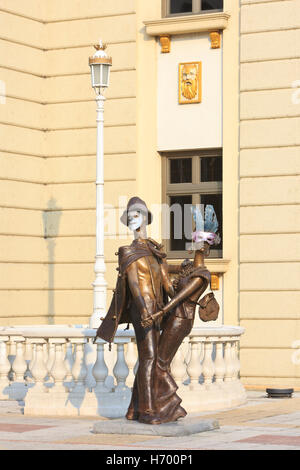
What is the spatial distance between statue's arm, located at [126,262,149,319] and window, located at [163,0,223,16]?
9626 mm

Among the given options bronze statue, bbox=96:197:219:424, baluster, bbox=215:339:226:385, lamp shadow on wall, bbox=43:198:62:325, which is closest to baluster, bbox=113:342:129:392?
baluster, bbox=215:339:226:385

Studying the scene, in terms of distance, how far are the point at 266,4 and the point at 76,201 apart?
514 cm

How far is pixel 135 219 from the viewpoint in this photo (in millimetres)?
12305

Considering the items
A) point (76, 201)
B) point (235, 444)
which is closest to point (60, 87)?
point (76, 201)

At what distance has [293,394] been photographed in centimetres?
1789

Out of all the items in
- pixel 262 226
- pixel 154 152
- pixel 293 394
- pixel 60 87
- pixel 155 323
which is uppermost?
pixel 60 87

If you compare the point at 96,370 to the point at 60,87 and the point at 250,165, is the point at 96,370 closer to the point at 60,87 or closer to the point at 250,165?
the point at 250,165

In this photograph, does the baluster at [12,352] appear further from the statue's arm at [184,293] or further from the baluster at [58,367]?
the statue's arm at [184,293]

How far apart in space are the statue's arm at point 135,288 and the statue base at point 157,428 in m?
1.20

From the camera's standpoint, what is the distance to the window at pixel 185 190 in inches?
808

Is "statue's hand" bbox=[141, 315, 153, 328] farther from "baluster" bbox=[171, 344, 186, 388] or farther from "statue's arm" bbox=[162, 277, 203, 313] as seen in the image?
"baluster" bbox=[171, 344, 186, 388]

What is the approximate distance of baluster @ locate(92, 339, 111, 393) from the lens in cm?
1427

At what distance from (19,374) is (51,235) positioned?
5.41 metres

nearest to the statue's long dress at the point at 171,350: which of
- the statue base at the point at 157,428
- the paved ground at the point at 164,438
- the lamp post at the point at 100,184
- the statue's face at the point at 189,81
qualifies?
the statue base at the point at 157,428
